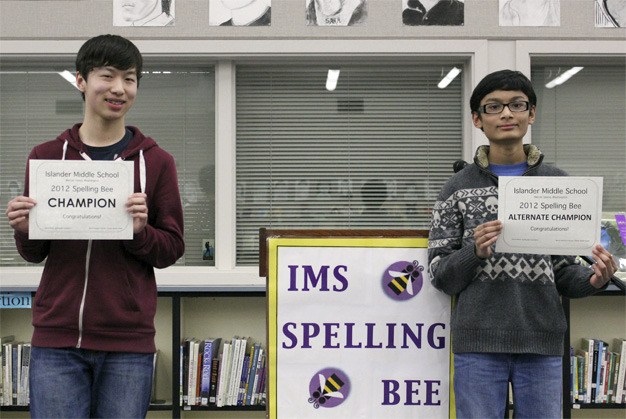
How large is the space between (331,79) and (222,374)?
5.44 feet

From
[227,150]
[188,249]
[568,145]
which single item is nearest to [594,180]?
[568,145]

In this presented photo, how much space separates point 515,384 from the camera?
1808 mm

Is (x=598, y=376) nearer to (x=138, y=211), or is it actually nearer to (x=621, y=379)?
(x=621, y=379)

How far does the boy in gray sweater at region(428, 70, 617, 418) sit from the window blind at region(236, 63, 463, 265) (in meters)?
1.57

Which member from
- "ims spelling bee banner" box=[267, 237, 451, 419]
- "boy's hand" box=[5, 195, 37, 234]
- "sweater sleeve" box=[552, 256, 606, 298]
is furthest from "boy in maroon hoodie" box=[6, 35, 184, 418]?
"sweater sleeve" box=[552, 256, 606, 298]

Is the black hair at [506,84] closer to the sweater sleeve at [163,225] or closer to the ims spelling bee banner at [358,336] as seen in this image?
the ims spelling bee banner at [358,336]

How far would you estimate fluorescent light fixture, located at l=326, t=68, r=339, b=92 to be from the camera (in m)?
3.46

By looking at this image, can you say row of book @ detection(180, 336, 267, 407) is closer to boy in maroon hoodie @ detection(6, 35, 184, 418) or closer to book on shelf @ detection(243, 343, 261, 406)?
book on shelf @ detection(243, 343, 261, 406)

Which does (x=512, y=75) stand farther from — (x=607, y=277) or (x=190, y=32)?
(x=190, y=32)

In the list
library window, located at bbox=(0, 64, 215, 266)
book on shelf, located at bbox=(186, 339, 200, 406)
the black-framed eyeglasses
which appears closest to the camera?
the black-framed eyeglasses

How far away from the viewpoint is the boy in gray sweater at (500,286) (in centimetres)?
176

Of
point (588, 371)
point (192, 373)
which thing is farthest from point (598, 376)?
point (192, 373)

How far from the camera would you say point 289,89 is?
3.47 metres

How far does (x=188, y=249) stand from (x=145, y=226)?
1.89 meters
